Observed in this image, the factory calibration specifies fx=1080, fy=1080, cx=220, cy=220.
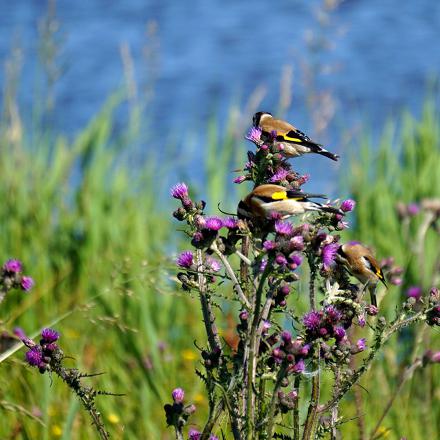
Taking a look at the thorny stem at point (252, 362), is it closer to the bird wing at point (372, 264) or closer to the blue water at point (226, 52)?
the bird wing at point (372, 264)

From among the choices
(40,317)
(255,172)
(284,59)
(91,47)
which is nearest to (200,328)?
(40,317)

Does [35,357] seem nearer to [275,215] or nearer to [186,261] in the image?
[186,261]

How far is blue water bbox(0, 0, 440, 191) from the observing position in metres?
13.4

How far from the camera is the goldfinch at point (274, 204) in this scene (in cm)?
258

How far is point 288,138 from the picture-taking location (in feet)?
10.6

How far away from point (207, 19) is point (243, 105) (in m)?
5.85

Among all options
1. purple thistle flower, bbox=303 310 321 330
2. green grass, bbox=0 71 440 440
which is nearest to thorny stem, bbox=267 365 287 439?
purple thistle flower, bbox=303 310 321 330

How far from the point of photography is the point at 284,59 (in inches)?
599

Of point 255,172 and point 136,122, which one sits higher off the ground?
point 136,122

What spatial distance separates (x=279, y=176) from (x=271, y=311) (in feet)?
1.14

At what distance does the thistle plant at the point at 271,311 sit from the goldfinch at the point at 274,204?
0.8 inches

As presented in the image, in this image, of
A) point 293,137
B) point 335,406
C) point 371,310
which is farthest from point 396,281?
point 335,406

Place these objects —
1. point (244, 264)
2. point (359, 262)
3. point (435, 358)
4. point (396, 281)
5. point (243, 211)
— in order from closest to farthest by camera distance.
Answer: point (243, 211), point (244, 264), point (359, 262), point (435, 358), point (396, 281)

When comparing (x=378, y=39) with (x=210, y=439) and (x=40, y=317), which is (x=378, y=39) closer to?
(x=40, y=317)
